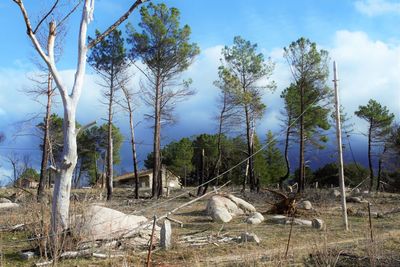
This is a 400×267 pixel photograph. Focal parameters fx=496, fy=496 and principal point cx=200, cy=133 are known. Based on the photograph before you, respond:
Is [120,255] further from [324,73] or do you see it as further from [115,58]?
[324,73]

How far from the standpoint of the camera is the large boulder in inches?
611

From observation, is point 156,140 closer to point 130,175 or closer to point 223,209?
point 223,209

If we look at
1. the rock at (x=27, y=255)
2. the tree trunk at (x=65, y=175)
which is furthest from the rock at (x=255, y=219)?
the rock at (x=27, y=255)

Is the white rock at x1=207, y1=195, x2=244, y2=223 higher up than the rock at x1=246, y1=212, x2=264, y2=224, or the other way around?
the white rock at x1=207, y1=195, x2=244, y2=223

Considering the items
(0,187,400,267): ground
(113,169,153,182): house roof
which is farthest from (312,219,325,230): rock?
(113,169,153,182): house roof

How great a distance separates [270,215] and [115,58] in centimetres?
1882

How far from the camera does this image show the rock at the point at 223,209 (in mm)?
15487

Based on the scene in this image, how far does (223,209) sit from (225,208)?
0.39 m

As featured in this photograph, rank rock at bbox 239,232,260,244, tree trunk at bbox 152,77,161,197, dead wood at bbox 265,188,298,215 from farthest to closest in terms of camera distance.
Result: tree trunk at bbox 152,77,161,197
dead wood at bbox 265,188,298,215
rock at bbox 239,232,260,244

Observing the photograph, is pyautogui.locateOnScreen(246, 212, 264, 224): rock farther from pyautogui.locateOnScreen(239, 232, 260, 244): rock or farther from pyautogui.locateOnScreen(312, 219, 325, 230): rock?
pyautogui.locateOnScreen(239, 232, 260, 244): rock

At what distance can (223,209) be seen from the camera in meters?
16.0

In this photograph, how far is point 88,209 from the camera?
9750 millimetres

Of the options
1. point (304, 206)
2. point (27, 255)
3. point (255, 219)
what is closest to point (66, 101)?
point (27, 255)

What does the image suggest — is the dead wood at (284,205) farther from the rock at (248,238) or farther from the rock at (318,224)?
the rock at (248,238)
